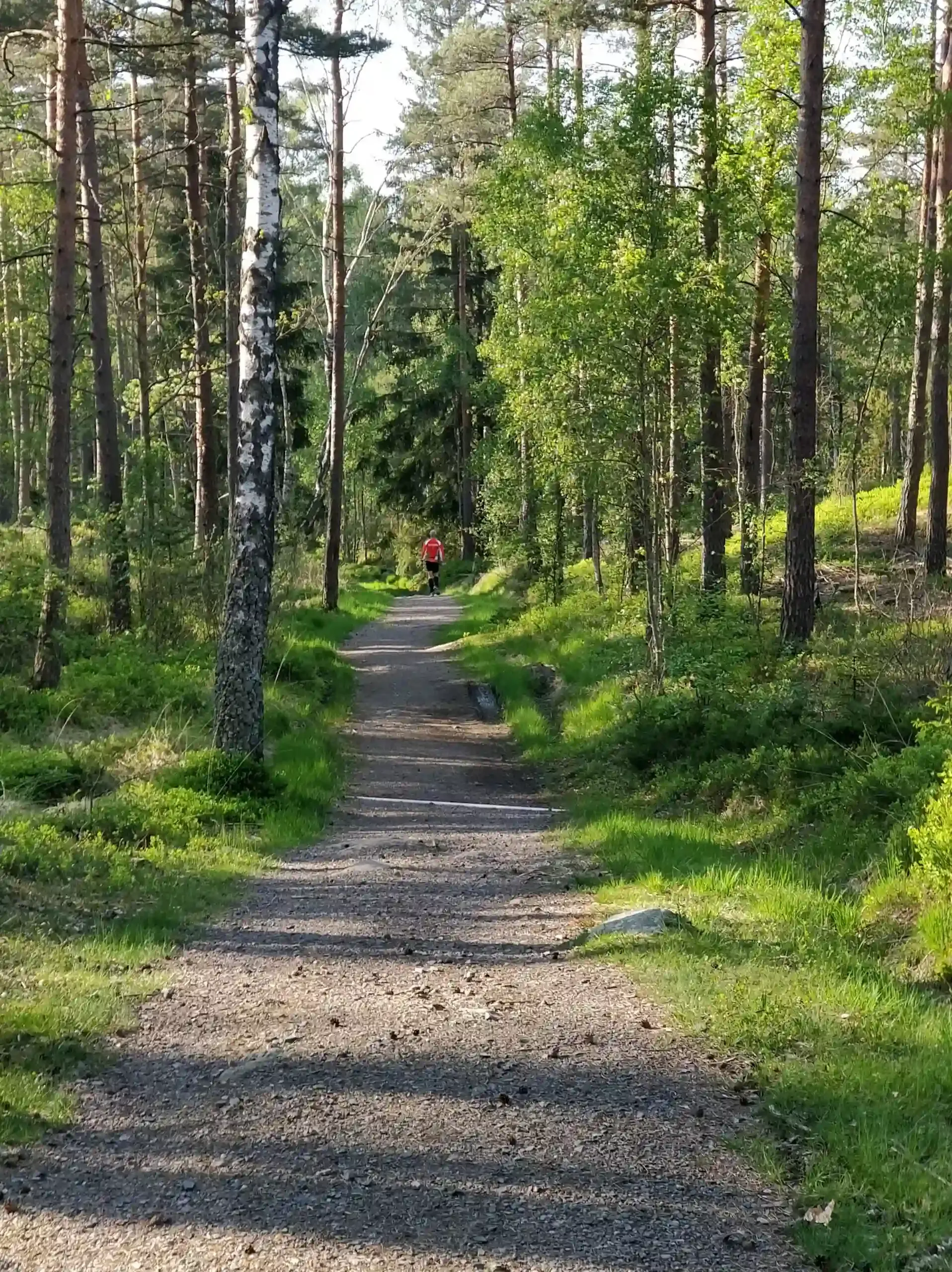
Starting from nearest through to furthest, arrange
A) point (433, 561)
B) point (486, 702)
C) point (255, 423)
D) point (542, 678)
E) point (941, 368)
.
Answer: point (255, 423) < point (486, 702) < point (542, 678) < point (941, 368) < point (433, 561)

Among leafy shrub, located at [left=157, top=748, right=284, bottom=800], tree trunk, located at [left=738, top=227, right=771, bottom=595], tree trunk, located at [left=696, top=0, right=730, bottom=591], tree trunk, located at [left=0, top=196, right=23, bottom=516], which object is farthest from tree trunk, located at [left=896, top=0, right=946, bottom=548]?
tree trunk, located at [left=0, top=196, right=23, bottom=516]

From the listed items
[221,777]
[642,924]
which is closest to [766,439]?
[221,777]

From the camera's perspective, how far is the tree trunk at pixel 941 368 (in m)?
18.5

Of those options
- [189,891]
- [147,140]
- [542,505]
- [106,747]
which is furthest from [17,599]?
[147,140]

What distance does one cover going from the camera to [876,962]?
6184 millimetres

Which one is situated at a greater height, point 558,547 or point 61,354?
point 61,354

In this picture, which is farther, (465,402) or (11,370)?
(465,402)

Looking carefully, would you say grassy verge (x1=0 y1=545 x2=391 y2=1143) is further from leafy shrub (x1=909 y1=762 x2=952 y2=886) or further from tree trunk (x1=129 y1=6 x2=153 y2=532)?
tree trunk (x1=129 y1=6 x2=153 y2=532)

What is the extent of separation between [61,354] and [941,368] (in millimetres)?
15199

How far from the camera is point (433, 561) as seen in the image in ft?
122

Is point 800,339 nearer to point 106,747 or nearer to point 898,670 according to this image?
point 898,670

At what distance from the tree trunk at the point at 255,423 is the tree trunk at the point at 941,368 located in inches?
458

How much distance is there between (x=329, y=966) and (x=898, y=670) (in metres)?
6.86

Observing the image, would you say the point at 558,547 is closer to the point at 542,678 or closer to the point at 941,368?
the point at 542,678
